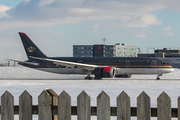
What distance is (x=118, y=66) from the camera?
3875 centimetres

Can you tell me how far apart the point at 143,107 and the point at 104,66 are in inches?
1358

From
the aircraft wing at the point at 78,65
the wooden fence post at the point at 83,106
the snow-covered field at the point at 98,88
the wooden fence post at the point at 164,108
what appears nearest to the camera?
the wooden fence post at the point at 164,108

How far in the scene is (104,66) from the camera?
3912 centimetres

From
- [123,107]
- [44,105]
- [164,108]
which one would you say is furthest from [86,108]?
[164,108]

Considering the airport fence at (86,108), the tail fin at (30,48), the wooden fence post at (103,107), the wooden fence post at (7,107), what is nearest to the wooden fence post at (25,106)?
the airport fence at (86,108)

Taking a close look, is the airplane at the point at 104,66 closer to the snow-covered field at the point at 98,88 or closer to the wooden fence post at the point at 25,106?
the snow-covered field at the point at 98,88

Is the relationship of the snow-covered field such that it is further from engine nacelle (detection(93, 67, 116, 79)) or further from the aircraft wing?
the aircraft wing

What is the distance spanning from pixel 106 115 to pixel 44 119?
1168 millimetres

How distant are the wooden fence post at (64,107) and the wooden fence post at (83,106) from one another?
193 mm

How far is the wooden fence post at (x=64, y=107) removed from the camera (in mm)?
4801

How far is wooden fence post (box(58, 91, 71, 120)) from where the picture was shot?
4.80 metres

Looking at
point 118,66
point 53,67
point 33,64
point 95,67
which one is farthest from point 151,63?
point 33,64

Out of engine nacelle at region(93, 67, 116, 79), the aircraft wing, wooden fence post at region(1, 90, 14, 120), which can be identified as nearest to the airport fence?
wooden fence post at region(1, 90, 14, 120)

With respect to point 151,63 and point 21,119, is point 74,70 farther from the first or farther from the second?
point 21,119
